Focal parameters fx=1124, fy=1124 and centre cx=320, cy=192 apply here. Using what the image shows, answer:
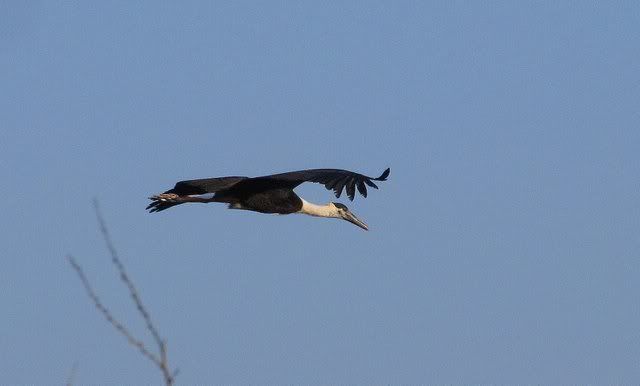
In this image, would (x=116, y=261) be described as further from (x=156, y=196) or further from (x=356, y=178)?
A: (x=156, y=196)

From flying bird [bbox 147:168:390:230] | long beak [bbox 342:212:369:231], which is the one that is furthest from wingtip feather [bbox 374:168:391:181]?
long beak [bbox 342:212:369:231]

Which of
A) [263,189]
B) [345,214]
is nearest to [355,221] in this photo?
[345,214]

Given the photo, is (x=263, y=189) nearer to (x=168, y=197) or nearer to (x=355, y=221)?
(x=168, y=197)

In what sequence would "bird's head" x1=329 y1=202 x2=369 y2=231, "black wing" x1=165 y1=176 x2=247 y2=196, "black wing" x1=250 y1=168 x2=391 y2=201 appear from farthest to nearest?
"bird's head" x1=329 y1=202 x2=369 y2=231 < "black wing" x1=165 y1=176 x2=247 y2=196 < "black wing" x1=250 y1=168 x2=391 y2=201

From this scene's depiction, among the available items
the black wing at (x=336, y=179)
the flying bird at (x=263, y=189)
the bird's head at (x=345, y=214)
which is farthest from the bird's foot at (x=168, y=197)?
the bird's head at (x=345, y=214)

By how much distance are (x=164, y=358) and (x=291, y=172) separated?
10.4 meters

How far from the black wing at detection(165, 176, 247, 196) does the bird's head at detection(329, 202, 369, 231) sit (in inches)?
143

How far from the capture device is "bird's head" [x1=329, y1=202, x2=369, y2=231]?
16953mm

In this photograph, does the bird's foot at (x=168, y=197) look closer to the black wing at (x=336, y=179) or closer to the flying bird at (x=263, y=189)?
the flying bird at (x=263, y=189)

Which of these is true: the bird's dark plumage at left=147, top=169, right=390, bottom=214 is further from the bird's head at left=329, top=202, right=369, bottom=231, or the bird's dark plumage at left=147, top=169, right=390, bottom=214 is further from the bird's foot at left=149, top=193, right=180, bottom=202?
the bird's head at left=329, top=202, right=369, bottom=231

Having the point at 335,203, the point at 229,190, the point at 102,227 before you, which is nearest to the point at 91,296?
the point at 102,227

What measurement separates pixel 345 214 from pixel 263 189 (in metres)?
3.54

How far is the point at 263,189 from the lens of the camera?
546 inches

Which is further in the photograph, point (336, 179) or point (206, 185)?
point (206, 185)
